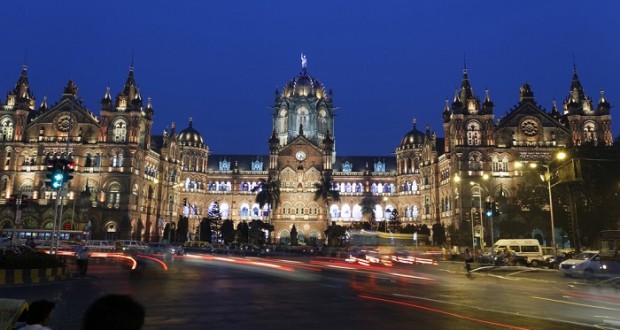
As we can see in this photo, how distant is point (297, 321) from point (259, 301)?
4.41 m

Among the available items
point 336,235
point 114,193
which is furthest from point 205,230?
point 336,235

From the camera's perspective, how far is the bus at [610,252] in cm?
3125

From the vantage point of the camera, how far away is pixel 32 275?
2391cm

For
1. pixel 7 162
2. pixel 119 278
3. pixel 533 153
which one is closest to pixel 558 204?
pixel 533 153

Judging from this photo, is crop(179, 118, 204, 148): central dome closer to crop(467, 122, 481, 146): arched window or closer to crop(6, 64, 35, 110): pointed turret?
crop(6, 64, 35, 110): pointed turret

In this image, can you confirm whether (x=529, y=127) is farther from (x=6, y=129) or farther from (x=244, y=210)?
(x=6, y=129)

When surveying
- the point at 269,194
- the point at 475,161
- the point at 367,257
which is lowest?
the point at 367,257

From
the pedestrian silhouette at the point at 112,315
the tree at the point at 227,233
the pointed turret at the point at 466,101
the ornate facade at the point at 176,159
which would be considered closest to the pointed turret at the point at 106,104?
the ornate facade at the point at 176,159

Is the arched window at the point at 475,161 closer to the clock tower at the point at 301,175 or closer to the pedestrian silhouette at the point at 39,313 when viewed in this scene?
the clock tower at the point at 301,175

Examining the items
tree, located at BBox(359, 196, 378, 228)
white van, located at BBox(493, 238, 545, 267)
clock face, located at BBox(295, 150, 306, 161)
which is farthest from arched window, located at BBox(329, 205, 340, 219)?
white van, located at BBox(493, 238, 545, 267)

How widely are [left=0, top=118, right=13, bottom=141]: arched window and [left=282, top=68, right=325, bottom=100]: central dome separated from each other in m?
56.4

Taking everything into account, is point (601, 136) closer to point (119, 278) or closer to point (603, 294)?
point (603, 294)

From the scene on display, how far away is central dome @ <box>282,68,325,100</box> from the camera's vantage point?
376 ft

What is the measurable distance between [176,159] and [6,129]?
3103 cm
